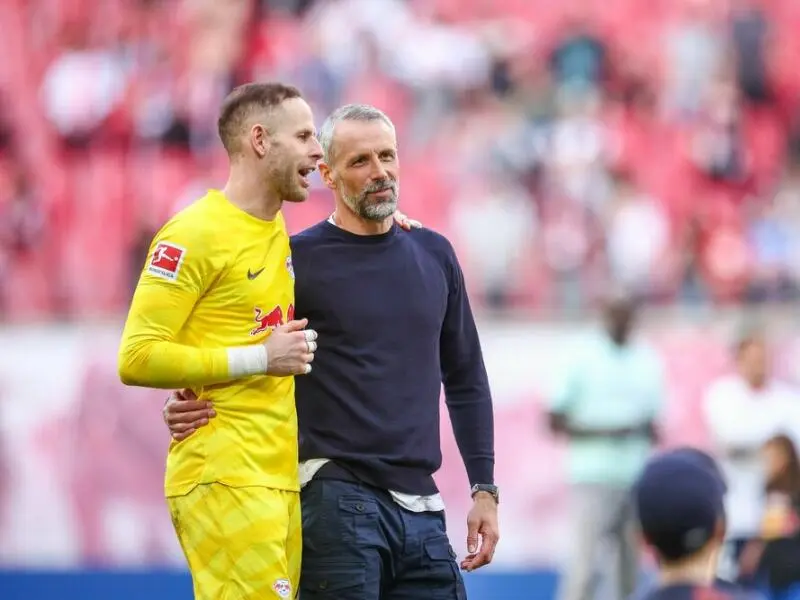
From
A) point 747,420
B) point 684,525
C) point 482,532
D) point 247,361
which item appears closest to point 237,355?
point 247,361

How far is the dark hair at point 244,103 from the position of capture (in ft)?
14.5

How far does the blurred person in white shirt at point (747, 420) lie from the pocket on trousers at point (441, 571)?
4702 mm

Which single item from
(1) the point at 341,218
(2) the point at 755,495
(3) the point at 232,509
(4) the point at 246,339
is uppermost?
(1) the point at 341,218

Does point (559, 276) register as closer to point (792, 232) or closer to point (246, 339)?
point (792, 232)

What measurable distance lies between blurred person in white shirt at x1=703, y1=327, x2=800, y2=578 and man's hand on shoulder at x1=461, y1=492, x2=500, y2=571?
4570 millimetres

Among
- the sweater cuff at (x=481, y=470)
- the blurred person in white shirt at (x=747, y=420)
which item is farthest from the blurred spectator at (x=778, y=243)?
the sweater cuff at (x=481, y=470)

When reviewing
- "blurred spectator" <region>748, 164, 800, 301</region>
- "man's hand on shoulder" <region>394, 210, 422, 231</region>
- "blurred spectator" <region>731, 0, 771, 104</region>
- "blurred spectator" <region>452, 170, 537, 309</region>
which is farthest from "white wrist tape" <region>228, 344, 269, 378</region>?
"blurred spectator" <region>731, 0, 771, 104</region>

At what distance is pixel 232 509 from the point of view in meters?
4.19

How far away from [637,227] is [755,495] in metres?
3.53

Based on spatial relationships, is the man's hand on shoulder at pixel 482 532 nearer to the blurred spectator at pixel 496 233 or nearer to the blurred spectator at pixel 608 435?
the blurred spectator at pixel 608 435

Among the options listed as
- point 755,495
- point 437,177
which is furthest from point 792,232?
point 755,495

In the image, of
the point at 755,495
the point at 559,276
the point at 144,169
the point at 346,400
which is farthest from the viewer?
the point at 144,169

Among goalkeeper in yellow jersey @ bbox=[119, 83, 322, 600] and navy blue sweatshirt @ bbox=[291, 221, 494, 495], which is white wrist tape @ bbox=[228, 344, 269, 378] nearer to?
goalkeeper in yellow jersey @ bbox=[119, 83, 322, 600]

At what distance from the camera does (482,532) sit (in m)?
4.59
